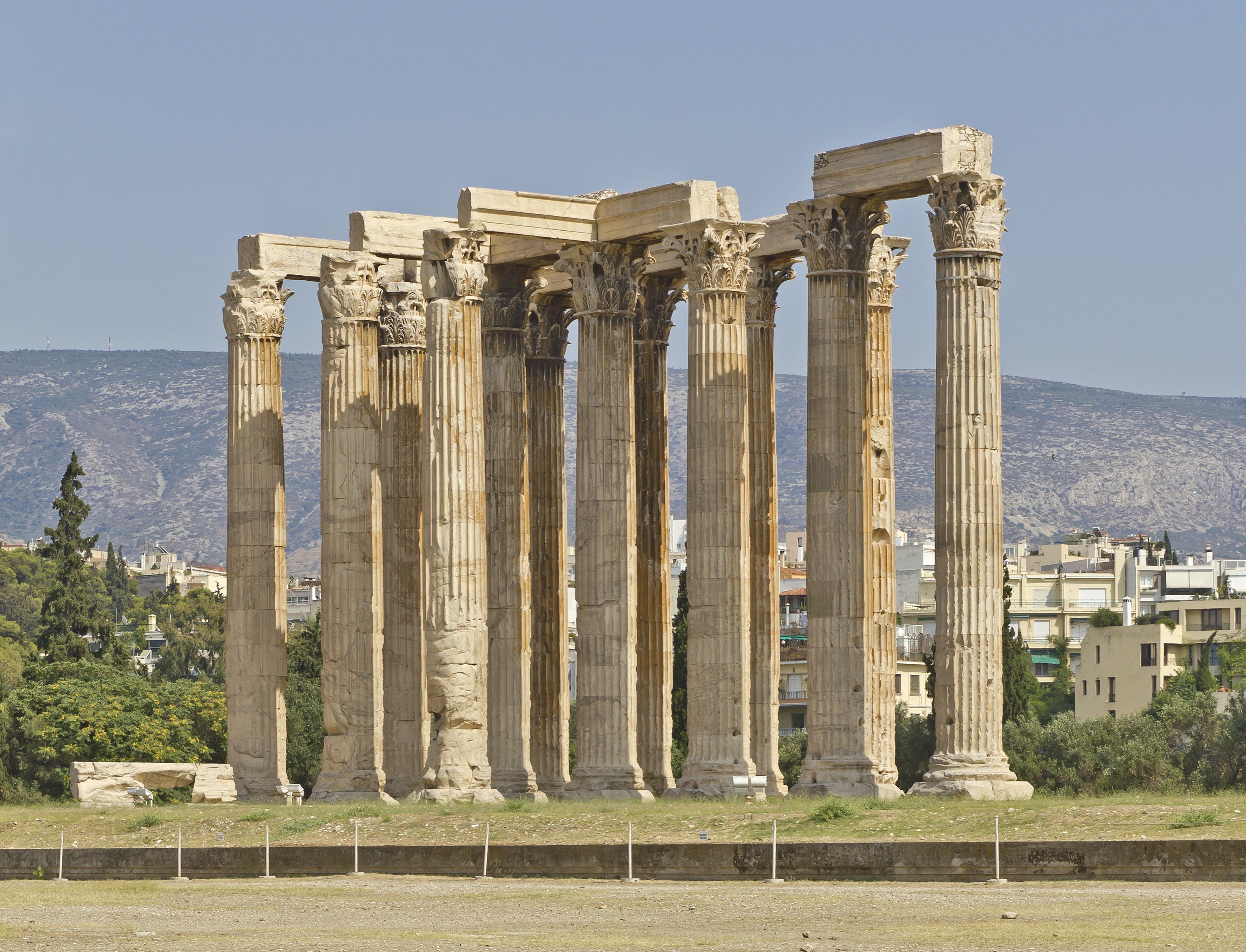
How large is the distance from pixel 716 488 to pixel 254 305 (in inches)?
559

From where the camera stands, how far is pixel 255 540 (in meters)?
65.9

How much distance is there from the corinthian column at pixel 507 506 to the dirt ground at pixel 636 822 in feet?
21.7

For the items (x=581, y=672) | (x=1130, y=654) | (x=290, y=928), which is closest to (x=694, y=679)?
(x=581, y=672)

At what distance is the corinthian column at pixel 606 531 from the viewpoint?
2383 inches

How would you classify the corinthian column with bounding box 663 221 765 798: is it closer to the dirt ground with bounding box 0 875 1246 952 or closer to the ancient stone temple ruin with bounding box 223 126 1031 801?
the ancient stone temple ruin with bounding box 223 126 1031 801

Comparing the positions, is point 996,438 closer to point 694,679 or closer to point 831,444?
point 831,444

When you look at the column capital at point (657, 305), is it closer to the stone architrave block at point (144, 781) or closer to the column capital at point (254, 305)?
the column capital at point (254, 305)

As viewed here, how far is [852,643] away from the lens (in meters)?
55.7

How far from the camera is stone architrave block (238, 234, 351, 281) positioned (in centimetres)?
6638

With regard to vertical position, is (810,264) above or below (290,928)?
above

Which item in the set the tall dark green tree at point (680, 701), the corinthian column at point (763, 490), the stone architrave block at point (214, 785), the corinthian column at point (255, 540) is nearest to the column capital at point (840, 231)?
the corinthian column at point (763, 490)

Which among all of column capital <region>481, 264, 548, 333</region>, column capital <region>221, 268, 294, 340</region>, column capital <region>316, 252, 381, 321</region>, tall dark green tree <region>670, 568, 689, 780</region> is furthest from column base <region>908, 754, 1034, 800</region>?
tall dark green tree <region>670, 568, 689, 780</region>

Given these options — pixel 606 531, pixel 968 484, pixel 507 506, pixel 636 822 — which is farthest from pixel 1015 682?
pixel 636 822

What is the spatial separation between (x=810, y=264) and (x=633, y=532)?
27.7 feet
